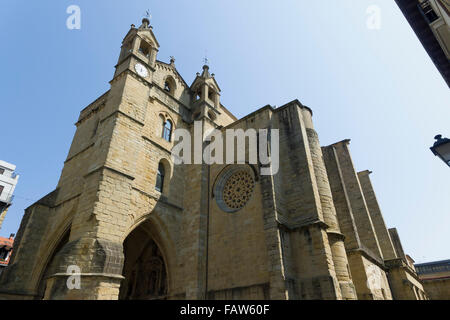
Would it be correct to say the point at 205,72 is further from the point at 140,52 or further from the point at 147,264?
the point at 147,264

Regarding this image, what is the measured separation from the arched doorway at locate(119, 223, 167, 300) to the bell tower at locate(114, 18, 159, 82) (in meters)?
7.26

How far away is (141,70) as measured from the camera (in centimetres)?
1304

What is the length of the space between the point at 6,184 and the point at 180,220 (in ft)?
81.8

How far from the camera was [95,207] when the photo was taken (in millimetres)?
8516

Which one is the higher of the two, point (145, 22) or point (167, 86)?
point (145, 22)

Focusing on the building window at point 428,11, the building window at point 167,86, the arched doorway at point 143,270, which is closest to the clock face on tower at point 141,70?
the building window at point 167,86

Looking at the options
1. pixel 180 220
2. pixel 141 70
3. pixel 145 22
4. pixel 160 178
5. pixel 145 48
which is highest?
pixel 145 22

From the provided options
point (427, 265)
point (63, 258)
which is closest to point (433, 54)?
point (63, 258)

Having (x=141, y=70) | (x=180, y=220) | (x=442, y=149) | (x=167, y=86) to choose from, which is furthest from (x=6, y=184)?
(x=442, y=149)

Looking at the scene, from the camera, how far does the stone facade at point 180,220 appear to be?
840cm

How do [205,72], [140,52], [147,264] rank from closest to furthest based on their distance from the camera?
1. [147,264]
2. [140,52]
3. [205,72]

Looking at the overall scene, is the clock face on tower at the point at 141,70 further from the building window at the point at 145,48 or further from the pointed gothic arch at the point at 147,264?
the pointed gothic arch at the point at 147,264
